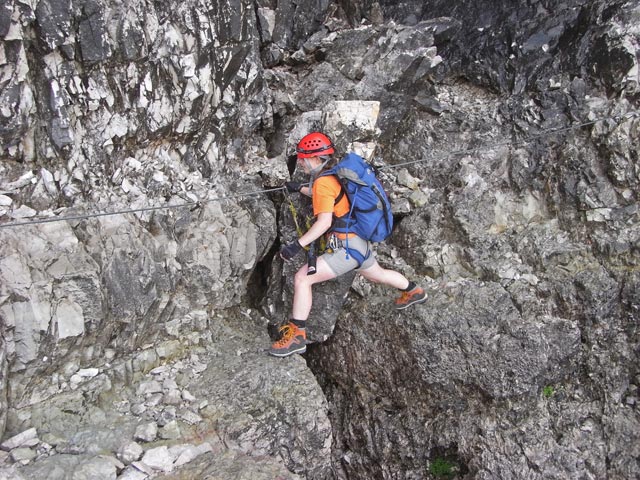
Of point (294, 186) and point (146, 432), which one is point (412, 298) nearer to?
point (294, 186)

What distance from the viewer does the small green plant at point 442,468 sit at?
695 cm

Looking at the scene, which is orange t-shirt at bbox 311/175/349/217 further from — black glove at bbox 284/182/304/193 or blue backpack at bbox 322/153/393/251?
black glove at bbox 284/182/304/193

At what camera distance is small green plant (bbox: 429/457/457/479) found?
6.95 meters

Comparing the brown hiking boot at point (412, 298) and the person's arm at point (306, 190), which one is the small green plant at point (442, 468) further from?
the person's arm at point (306, 190)

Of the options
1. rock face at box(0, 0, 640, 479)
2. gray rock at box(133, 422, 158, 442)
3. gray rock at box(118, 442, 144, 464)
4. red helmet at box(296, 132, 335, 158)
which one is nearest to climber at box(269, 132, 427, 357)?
red helmet at box(296, 132, 335, 158)

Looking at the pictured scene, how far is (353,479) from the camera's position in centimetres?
764

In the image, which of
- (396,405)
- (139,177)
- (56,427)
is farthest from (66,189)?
(396,405)

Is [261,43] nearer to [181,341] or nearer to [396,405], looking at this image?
[181,341]

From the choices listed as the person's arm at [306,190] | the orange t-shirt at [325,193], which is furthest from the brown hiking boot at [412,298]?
the person's arm at [306,190]

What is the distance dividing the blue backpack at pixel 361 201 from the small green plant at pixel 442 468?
10.4 feet

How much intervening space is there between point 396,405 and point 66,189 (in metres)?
5.16

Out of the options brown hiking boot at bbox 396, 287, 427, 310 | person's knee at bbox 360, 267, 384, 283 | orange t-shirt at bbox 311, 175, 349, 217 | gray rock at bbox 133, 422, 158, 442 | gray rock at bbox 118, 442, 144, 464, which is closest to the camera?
gray rock at bbox 118, 442, 144, 464

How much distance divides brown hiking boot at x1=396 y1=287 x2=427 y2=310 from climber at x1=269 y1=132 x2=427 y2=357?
1cm

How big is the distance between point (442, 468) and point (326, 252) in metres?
3.40
